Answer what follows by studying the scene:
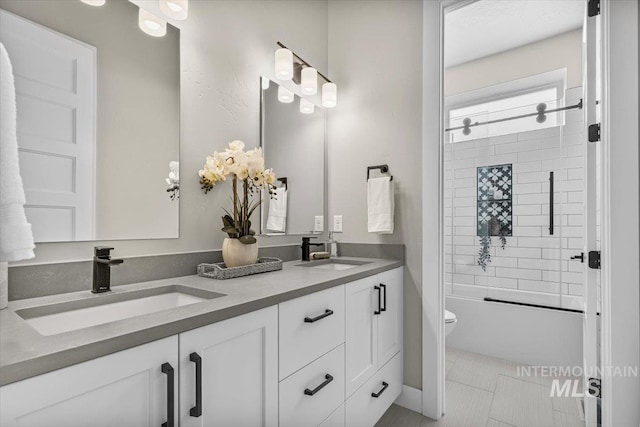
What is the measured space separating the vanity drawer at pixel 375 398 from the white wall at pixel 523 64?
2.73 meters

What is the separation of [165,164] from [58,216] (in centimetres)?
41

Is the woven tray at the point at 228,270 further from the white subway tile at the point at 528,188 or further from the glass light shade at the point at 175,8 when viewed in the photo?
the white subway tile at the point at 528,188

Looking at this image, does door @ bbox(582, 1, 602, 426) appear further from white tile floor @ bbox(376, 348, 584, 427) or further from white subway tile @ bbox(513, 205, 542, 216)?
white subway tile @ bbox(513, 205, 542, 216)

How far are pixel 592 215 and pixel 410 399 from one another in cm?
138

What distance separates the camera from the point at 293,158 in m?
2.05

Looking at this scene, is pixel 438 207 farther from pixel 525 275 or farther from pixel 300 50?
pixel 525 275

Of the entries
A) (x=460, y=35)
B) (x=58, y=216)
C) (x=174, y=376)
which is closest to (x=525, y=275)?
(x=460, y=35)

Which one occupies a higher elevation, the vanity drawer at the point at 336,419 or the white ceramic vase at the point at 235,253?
the white ceramic vase at the point at 235,253

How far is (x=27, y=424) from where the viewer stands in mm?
532

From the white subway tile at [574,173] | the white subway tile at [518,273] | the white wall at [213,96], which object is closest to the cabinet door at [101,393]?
the white wall at [213,96]

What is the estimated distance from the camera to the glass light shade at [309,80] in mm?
2045

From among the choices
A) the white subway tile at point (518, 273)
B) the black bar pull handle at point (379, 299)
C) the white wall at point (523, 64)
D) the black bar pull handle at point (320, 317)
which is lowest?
the white subway tile at point (518, 273)

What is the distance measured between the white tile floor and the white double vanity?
41cm

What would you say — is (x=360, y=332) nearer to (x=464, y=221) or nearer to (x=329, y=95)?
(x=329, y=95)
